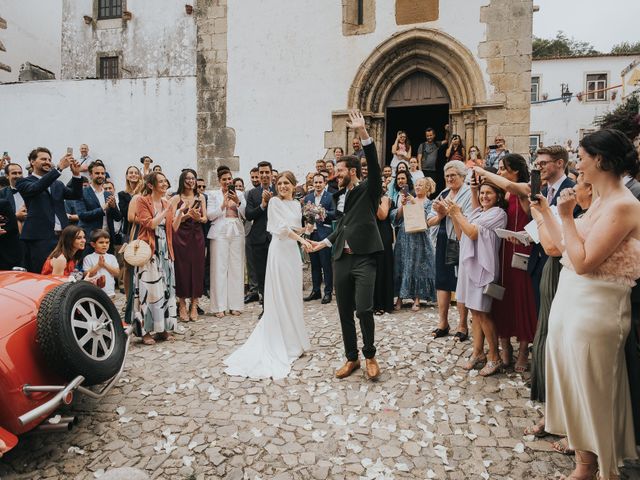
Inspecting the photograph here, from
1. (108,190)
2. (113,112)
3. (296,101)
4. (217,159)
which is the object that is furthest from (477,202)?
(113,112)

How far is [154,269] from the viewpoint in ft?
19.1

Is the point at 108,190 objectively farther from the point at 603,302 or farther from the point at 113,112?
the point at 603,302

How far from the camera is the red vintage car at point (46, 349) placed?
3072 mm

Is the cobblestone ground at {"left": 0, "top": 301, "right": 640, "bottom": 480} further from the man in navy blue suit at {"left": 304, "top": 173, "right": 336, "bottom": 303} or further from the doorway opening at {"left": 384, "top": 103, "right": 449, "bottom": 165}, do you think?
the doorway opening at {"left": 384, "top": 103, "right": 449, "bottom": 165}

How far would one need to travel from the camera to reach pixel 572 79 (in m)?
31.2

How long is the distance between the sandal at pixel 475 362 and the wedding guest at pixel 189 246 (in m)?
3.91

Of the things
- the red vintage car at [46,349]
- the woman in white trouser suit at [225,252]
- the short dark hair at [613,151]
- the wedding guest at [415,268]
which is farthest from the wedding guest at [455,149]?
the red vintage car at [46,349]

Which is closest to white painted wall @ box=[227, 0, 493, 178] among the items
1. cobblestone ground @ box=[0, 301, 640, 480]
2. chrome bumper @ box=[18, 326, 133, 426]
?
cobblestone ground @ box=[0, 301, 640, 480]

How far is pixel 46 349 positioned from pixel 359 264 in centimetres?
265

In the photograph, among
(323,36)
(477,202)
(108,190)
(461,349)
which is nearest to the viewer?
(477,202)

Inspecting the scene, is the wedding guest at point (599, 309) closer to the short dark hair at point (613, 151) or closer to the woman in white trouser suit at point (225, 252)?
the short dark hair at point (613, 151)

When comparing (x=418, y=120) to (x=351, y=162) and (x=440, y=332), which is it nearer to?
(x=440, y=332)

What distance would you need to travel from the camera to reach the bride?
204 inches

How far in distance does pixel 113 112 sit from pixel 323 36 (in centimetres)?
621
